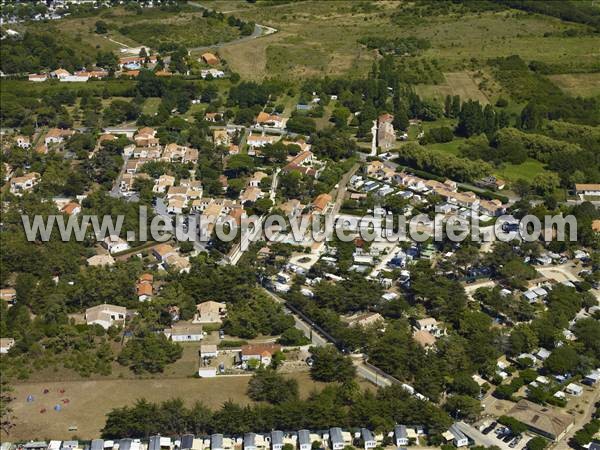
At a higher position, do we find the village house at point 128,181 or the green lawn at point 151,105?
the green lawn at point 151,105

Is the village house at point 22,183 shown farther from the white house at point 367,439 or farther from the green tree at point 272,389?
the white house at point 367,439

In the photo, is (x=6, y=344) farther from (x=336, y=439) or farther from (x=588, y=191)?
(x=588, y=191)

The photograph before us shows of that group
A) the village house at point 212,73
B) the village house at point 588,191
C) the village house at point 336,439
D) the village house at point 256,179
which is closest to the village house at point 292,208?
the village house at point 256,179

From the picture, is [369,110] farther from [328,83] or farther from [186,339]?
[186,339]

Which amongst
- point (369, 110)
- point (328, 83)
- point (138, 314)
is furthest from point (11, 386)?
point (328, 83)

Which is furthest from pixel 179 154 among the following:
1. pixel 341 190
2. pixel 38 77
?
pixel 38 77
